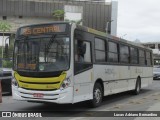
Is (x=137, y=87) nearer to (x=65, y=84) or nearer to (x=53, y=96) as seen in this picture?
(x=65, y=84)

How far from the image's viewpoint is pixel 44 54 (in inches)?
460

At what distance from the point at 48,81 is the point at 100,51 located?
3121mm

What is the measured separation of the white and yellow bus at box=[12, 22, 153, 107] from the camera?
11.4 m

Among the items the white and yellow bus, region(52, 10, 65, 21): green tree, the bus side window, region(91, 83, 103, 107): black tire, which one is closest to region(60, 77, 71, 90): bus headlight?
the white and yellow bus

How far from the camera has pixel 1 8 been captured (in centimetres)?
8488

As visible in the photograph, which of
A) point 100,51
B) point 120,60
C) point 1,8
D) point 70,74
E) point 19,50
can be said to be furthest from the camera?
point 1,8

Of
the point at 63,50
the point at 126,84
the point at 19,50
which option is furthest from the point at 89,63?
the point at 126,84

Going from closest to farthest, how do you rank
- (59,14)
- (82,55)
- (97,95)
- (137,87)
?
(82,55) < (97,95) < (137,87) < (59,14)

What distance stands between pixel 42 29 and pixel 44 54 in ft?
2.91

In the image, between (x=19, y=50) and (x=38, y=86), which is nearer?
(x=38, y=86)

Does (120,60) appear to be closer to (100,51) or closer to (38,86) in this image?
(100,51)

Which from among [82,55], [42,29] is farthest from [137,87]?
[42,29]

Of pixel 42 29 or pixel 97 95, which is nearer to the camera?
pixel 42 29

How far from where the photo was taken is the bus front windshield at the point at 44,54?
11.5 metres
